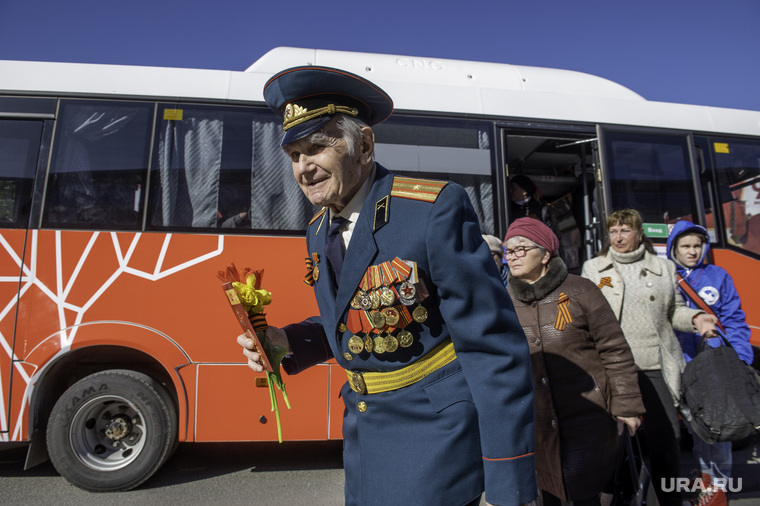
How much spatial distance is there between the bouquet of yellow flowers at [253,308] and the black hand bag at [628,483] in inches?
80.9

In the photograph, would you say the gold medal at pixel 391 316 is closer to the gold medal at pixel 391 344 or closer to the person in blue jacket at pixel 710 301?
the gold medal at pixel 391 344

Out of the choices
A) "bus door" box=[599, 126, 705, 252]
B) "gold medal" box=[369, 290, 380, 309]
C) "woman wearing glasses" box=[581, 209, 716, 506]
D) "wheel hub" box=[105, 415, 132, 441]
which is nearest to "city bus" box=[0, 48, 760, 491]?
"wheel hub" box=[105, 415, 132, 441]

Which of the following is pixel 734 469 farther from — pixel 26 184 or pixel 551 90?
pixel 26 184

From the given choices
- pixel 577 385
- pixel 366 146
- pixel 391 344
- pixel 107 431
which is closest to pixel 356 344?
pixel 391 344

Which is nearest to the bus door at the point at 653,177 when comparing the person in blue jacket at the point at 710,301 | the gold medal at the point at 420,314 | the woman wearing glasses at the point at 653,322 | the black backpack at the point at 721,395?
the person in blue jacket at the point at 710,301

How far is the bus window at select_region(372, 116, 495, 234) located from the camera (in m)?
4.14

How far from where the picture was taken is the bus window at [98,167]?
371 centimetres

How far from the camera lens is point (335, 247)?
4.94 feet

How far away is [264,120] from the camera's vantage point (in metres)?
4.03

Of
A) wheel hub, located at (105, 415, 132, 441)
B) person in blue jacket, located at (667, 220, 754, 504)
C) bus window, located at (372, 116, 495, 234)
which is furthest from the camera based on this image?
bus window, located at (372, 116, 495, 234)

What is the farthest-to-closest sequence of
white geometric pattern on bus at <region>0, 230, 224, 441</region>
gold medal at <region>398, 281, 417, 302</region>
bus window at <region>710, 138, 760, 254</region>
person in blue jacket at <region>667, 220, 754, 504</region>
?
bus window at <region>710, 138, 760, 254</region> → white geometric pattern on bus at <region>0, 230, 224, 441</region> → person in blue jacket at <region>667, 220, 754, 504</region> → gold medal at <region>398, 281, 417, 302</region>

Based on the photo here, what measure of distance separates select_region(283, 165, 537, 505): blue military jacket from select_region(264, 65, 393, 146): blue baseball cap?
0.83 feet

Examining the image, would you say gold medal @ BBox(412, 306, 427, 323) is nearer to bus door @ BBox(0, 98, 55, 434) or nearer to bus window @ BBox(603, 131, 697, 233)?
bus door @ BBox(0, 98, 55, 434)

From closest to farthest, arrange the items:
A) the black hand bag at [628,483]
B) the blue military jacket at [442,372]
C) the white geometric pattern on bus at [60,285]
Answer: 1. the blue military jacket at [442,372]
2. the black hand bag at [628,483]
3. the white geometric pattern on bus at [60,285]
